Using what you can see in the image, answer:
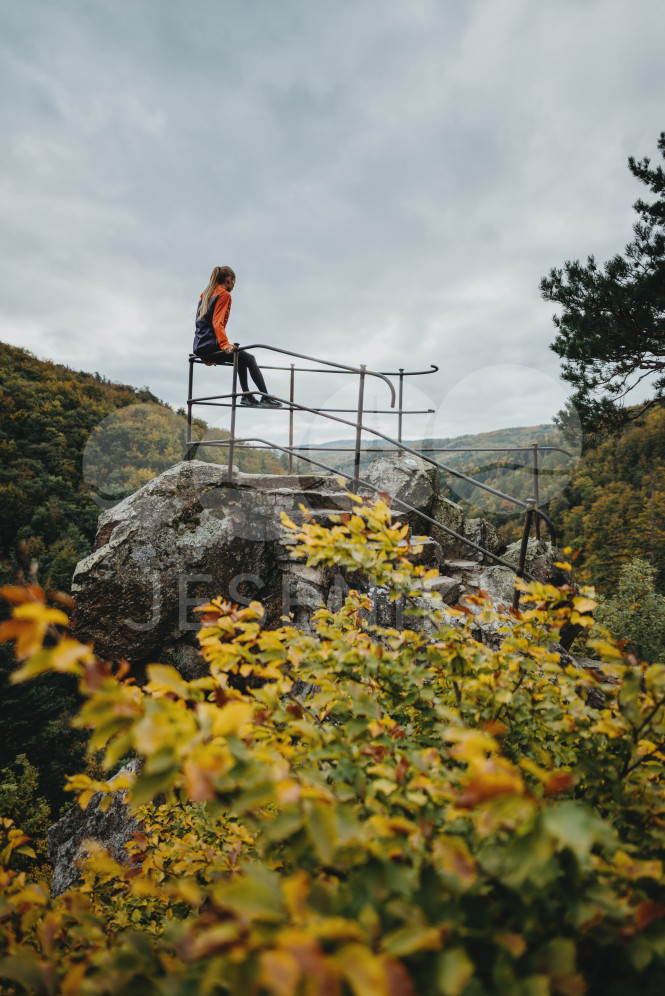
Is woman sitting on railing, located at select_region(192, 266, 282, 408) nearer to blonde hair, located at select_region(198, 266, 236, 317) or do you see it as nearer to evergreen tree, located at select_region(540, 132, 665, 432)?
blonde hair, located at select_region(198, 266, 236, 317)

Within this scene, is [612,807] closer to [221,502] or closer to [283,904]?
[283,904]

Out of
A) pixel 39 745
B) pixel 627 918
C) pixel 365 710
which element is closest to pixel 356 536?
pixel 365 710

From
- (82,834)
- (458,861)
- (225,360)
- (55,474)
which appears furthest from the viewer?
(55,474)

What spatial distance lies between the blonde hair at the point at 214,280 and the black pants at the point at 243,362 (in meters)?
0.42

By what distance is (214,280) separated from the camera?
4.68 meters

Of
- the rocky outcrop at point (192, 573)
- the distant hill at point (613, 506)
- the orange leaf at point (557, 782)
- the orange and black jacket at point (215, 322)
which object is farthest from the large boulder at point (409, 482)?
the distant hill at point (613, 506)

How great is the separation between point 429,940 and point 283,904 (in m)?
0.23

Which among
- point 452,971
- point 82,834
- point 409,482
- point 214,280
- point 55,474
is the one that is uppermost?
point 55,474

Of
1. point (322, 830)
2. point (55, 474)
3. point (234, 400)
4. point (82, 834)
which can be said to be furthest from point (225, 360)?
point (55, 474)

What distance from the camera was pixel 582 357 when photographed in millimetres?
8445

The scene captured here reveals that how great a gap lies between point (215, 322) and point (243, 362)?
472 mm

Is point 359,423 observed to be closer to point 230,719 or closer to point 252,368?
point 252,368

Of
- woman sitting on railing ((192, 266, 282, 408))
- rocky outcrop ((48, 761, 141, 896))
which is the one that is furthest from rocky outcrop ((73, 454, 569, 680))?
rocky outcrop ((48, 761, 141, 896))

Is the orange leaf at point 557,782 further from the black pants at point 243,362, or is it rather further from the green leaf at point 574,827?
the black pants at point 243,362
